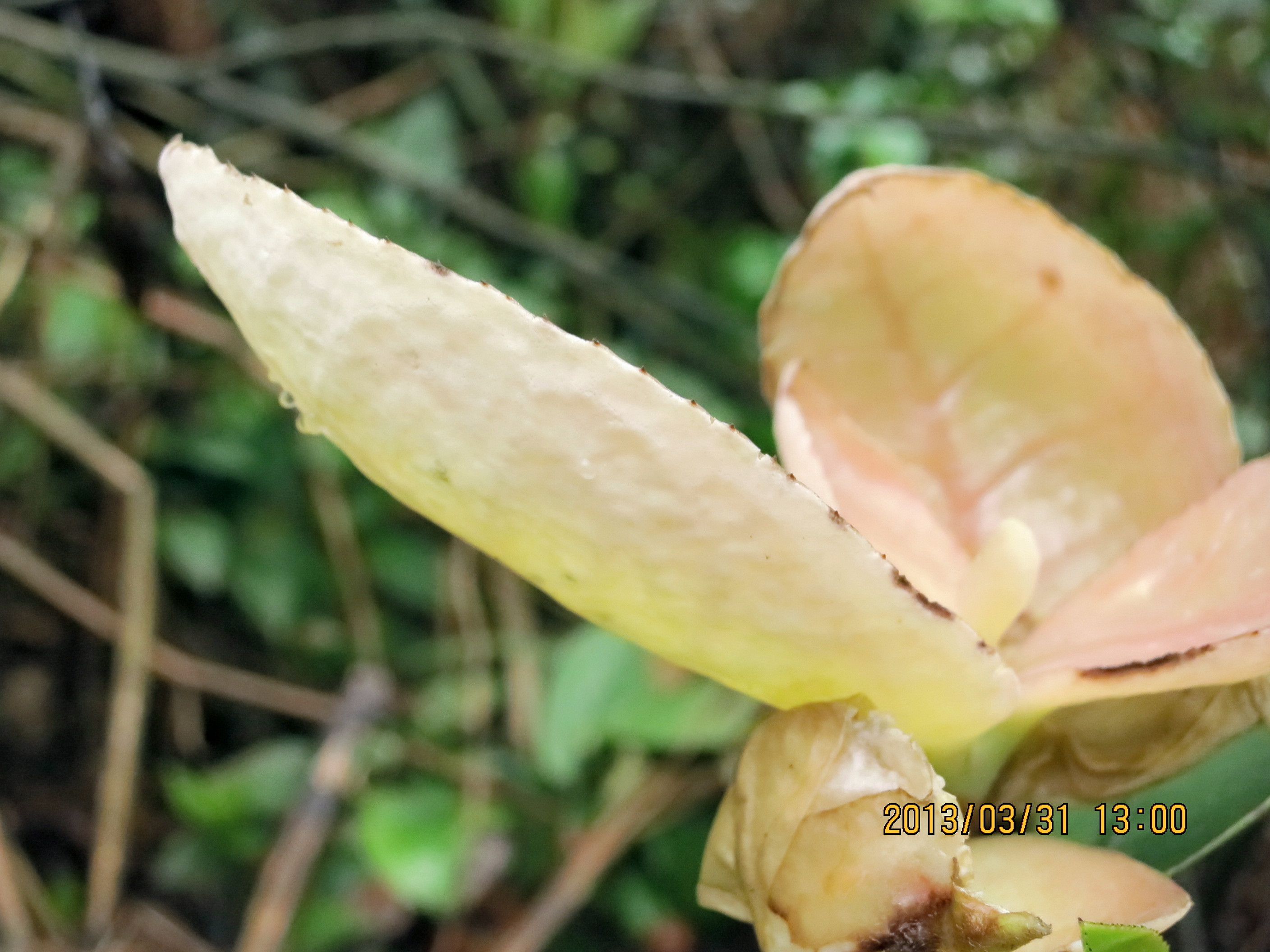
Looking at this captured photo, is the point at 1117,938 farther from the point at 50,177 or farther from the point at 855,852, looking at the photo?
the point at 50,177

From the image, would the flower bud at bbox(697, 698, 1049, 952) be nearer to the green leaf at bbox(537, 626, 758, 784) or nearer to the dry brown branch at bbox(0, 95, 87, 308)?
the green leaf at bbox(537, 626, 758, 784)

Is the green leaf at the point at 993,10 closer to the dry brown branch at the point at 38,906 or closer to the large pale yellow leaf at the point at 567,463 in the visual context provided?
the large pale yellow leaf at the point at 567,463

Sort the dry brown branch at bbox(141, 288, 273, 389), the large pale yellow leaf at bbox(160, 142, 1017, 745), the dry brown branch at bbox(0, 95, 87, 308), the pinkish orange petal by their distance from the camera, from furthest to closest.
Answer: the dry brown branch at bbox(141, 288, 273, 389) < the dry brown branch at bbox(0, 95, 87, 308) < the pinkish orange petal < the large pale yellow leaf at bbox(160, 142, 1017, 745)

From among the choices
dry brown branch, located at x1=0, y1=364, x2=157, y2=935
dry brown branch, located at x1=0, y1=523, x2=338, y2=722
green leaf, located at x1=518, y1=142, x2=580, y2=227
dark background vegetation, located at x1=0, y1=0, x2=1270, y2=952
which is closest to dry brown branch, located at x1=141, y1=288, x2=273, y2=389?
dark background vegetation, located at x1=0, y1=0, x2=1270, y2=952

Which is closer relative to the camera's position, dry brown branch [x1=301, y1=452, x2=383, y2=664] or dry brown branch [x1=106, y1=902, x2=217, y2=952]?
dry brown branch [x1=106, y1=902, x2=217, y2=952]

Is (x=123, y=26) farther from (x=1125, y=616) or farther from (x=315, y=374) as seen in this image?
(x=1125, y=616)

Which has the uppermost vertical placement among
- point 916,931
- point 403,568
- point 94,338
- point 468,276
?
point 468,276

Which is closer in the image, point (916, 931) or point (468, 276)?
point (916, 931)

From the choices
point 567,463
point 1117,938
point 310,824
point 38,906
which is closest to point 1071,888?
point 1117,938
